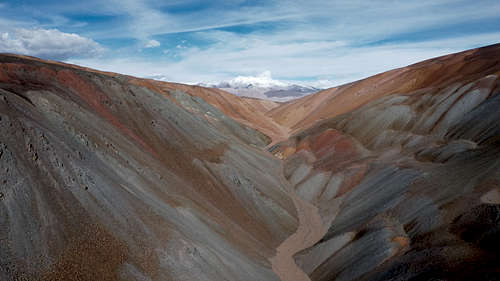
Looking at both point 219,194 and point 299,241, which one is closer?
point 299,241

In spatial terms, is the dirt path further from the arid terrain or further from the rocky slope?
the rocky slope

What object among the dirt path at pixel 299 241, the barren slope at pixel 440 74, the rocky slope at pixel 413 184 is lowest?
the dirt path at pixel 299 241

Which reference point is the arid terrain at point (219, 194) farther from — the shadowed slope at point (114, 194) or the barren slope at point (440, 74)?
the barren slope at point (440, 74)

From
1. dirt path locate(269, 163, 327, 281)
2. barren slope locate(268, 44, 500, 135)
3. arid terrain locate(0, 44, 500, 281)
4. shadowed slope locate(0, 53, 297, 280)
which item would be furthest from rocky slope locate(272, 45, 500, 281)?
shadowed slope locate(0, 53, 297, 280)

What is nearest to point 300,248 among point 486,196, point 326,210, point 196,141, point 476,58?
point 326,210

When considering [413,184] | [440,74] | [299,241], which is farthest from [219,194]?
[440,74]

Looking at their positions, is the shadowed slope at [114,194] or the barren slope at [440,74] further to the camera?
the barren slope at [440,74]

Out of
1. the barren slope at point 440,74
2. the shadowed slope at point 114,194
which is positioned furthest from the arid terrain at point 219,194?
the barren slope at point 440,74

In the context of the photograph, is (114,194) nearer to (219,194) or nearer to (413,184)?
(219,194)
